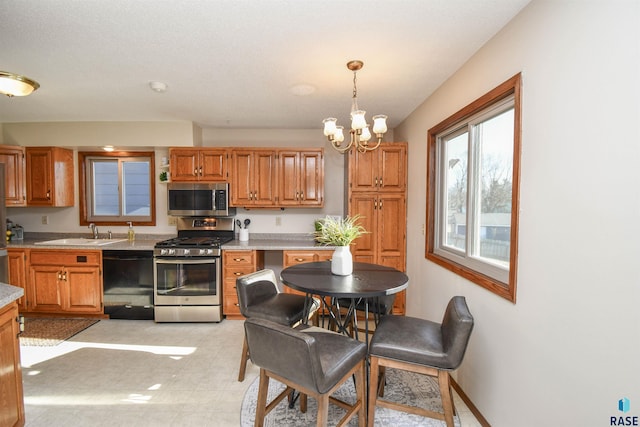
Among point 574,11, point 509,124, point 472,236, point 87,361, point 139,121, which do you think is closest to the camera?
point 574,11

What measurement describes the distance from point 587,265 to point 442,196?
172 centimetres

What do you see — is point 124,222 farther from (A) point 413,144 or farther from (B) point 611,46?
(B) point 611,46

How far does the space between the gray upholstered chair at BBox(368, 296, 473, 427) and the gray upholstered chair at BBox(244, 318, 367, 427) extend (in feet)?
0.34

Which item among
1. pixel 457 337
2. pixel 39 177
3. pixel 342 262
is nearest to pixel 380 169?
pixel 342 262

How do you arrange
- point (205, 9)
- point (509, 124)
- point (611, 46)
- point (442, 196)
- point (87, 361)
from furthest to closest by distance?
point (442, 196) → point (87, 361) → point (509, 124) → point (205, 9) → point (611, 46)

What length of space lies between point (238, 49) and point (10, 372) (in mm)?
2344

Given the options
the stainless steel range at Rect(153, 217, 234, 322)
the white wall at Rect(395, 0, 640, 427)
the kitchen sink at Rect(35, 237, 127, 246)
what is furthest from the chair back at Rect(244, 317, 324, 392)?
the kitchen sink at Rect(35, 237, 127, 246)

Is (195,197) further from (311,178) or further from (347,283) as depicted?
(347,283)

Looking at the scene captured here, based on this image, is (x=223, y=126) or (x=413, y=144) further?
(x=223, y=126)

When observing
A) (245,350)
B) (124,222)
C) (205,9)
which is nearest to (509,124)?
(205,9)

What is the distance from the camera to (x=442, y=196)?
283 cm

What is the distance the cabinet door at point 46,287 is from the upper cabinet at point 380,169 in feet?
12.3

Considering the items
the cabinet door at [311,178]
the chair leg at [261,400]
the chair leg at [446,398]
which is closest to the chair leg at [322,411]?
the chair leg at [261,400]

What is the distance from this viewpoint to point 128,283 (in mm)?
3457
